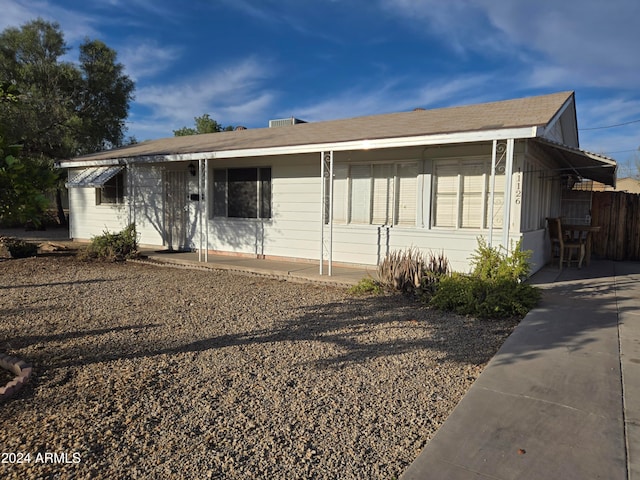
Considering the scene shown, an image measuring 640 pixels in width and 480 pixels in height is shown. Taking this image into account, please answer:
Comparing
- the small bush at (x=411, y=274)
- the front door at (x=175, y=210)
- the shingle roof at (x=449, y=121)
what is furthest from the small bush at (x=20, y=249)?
the small bush at (x=411, y=274)

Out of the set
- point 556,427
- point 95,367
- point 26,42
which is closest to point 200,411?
point 95,367

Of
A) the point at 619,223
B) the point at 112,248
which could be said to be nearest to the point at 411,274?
the point at 112,248

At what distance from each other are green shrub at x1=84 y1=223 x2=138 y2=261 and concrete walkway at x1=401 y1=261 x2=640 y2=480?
9074 millimetres

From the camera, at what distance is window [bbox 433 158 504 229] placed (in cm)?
797

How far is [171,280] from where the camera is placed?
26.9ft

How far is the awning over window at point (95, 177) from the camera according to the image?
477 inches

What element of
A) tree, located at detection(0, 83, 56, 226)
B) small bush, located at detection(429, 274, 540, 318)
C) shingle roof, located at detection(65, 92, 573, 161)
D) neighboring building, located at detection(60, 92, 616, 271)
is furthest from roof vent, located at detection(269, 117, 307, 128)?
tree, located at detection(0, 83, 56, 226)

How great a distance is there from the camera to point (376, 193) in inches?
363

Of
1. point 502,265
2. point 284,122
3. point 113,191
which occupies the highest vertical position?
point 284,122

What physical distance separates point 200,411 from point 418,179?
6732mm

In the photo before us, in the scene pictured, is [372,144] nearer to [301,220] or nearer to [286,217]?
[301,220]

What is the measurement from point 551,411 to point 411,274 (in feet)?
12.6

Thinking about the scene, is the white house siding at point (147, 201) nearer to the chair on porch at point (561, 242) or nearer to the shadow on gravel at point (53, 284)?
the shadow on gravel at point (53, 284)

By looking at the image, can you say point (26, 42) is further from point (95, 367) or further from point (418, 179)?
point (95, 367)
